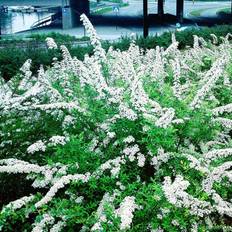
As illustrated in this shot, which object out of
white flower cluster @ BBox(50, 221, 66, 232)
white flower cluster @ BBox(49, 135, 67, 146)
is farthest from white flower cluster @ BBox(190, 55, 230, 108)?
white flower cluster @ BBox(50, 221, 66, 232)

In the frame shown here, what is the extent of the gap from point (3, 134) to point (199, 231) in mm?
2358

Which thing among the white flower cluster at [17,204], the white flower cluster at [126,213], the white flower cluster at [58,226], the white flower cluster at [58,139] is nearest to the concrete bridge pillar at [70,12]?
the white flower cluster at [58,139]

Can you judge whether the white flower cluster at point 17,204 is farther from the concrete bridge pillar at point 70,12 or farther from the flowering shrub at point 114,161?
the concrete bridge pillar at point 70,12

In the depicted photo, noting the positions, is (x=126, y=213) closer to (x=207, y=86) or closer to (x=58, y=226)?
(x=58, y=226)

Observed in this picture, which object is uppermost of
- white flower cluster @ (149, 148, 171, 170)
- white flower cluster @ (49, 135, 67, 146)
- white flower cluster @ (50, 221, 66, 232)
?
white flower cluster @ (49, 135, 67, 146)

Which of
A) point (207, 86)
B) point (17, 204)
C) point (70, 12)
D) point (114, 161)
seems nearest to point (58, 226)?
point (17, 204)

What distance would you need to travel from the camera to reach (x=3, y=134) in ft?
18.0

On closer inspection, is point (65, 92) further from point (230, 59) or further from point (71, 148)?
point (230, 59)

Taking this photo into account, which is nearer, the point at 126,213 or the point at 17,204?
the point at 126,213

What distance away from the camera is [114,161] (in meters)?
4.90

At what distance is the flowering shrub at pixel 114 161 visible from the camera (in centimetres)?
440

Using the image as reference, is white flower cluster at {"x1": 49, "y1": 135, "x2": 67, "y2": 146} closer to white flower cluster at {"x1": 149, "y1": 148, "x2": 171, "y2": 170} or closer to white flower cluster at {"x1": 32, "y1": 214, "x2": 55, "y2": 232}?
white flower cluster at {"x1": 32, "y1": 214, "x2": 55, "y2": 232}

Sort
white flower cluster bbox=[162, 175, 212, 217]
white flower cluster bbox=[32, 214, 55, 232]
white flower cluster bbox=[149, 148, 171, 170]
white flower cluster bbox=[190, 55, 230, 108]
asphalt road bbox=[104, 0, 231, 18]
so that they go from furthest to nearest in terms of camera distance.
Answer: asphalt road bbox=[104, 0, 231, 18]
white flower cluster bbox=[190, 55, 230, 108]
white flower cluster bbox=[149, 148, 171, 170]
white flower cluster bbox=[32, 214, 55, 232]
white flower cluster bbox=[162, 175, 212, 217]

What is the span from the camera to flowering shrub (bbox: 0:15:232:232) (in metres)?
4.40
